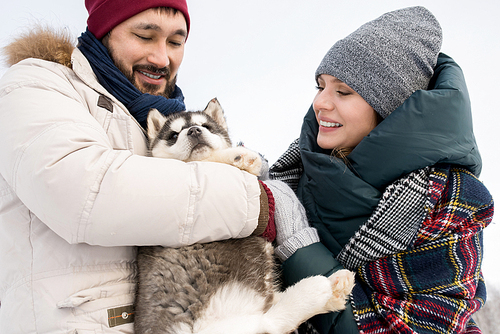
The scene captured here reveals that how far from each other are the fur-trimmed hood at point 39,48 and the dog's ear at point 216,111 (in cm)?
113

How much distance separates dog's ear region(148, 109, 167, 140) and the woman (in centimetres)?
115

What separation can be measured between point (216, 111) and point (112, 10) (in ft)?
3.63

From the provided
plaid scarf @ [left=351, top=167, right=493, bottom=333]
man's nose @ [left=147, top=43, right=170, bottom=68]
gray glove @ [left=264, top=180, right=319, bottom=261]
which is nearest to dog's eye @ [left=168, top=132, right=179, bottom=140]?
man's nose @ [left=147, top=43, right=170, bottom=68]

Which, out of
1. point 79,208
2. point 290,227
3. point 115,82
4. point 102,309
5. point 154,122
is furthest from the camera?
point 154,122

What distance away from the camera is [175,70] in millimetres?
2666

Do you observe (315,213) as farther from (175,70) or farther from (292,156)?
(175,70)

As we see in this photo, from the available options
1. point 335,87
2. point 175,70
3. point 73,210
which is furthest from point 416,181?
point 175,70

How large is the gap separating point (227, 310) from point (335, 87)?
1541 mm

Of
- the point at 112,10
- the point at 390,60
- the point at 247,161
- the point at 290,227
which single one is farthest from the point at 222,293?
the point at 112,10

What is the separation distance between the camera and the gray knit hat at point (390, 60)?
1868 millimetres

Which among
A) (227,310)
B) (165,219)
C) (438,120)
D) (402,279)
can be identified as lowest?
(227,310)

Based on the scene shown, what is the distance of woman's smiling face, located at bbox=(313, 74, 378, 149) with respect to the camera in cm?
196

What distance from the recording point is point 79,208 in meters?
1.21

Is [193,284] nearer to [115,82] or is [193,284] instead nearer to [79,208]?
[79,208]
